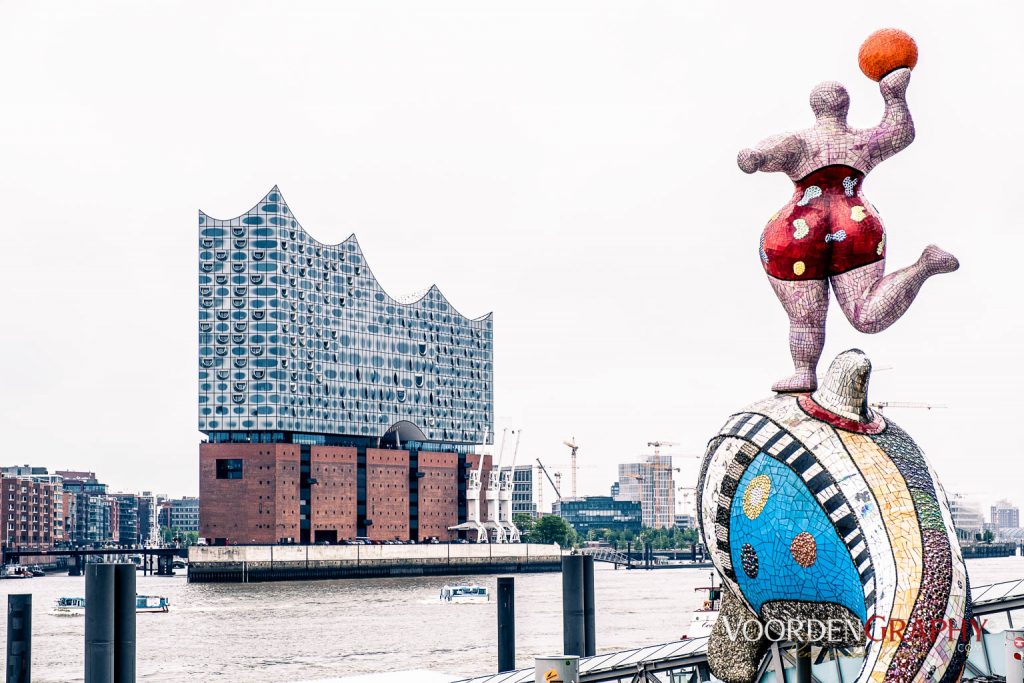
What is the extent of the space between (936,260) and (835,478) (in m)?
2.58

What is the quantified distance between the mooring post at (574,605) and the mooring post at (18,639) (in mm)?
10203

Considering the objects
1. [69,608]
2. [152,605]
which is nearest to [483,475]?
[152,605]

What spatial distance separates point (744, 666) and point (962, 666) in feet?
8.55

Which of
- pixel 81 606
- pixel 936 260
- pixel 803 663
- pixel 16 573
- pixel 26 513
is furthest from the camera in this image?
pixel 26 513

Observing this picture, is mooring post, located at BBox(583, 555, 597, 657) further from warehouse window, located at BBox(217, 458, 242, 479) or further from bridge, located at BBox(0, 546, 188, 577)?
bridge, located at BBox(0, 546, 188, 577)

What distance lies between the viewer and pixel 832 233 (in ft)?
52.4

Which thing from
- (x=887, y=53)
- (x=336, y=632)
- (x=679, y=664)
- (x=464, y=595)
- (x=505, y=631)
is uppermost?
(x=887, y=53)

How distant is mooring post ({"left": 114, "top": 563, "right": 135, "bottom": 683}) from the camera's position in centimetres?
2353

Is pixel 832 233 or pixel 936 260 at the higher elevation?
pixel 832 233

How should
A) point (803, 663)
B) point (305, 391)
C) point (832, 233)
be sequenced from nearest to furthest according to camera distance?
point (832, 233) < point (803, 663) < point (305, 391)

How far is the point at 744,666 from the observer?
1655 centimetres

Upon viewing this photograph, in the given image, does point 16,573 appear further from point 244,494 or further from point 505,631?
point 505,631

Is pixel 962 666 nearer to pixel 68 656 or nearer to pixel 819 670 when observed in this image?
pixel 819 670

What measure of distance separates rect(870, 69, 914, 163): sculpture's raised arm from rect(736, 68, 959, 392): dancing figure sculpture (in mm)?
10
